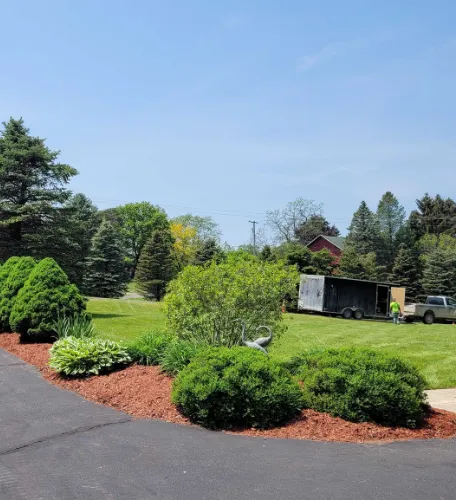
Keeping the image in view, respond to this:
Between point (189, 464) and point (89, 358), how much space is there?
13.3 feet

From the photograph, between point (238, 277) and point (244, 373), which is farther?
point (238, 277)

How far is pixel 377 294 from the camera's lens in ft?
106

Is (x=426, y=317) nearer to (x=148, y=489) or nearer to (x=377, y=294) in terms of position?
(x=377, y=294)

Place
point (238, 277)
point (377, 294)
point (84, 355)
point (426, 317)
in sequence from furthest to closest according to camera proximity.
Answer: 1. point (377, 294)
2. point (426, 317)
3. point (238, 277)
4. point (84, 355)

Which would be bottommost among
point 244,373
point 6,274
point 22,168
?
point 244,373

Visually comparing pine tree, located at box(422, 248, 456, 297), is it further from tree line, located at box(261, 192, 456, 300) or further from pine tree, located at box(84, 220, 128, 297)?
pine tree, located at box(84, 220, 128, 297)

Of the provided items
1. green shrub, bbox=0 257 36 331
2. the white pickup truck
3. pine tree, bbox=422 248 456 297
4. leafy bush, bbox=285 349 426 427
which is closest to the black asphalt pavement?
leafy bush, bbox=285 349 426 427

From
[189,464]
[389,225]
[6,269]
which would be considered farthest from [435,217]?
[189,464]

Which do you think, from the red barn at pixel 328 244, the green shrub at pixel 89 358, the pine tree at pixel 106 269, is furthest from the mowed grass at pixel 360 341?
the red barn at pixel 328 244

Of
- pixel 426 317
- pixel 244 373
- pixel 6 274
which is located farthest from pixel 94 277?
pixel 244 373

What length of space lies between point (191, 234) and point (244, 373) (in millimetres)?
62695

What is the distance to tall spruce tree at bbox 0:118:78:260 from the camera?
72.5ft

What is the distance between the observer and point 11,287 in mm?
13766

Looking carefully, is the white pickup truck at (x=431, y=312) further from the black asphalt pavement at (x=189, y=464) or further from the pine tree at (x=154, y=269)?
the black asphalt pavement at (x=189, y=464)
